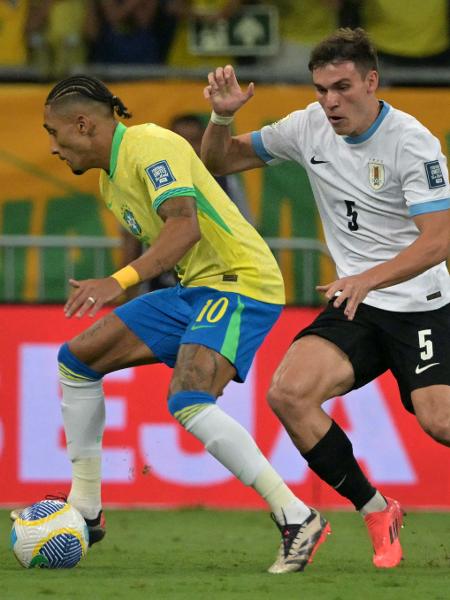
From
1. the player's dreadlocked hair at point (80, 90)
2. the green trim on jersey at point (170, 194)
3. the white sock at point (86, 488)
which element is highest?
the player's dreadlocked hair at point (80, 90)

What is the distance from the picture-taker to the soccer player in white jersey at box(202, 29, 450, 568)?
648 centimetres

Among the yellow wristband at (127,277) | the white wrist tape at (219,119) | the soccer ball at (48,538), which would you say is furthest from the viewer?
the white wrist tape at (219,119)

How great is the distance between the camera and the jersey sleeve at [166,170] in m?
6.41

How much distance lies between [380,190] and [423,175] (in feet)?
0.87

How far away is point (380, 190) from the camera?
663cm

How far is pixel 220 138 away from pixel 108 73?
5173 mm

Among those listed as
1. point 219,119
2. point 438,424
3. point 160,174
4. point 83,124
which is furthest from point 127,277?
point 438,424

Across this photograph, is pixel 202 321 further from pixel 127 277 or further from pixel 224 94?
pixel 224 94

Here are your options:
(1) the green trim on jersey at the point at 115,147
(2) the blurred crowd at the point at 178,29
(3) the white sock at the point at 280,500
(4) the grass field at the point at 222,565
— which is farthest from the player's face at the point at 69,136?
(2) the blurred crowd at the point at 178,29

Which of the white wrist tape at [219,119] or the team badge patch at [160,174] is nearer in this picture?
the team badge patch at [160,174]

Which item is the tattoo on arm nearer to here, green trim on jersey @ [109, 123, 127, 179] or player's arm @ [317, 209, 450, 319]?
green trim on jersey @ [109, 123, 127, 179]

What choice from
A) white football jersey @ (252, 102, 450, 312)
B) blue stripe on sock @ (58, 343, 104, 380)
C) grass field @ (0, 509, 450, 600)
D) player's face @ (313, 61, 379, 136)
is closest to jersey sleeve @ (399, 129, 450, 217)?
white football jersey @ (252, 102, 450, 312)

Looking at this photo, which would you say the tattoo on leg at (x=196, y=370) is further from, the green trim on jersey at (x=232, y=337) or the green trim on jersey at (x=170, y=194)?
the green trim on jersey at (x=170, y=194)

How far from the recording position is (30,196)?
454 inches
